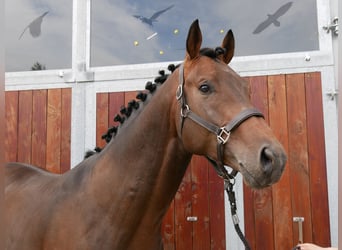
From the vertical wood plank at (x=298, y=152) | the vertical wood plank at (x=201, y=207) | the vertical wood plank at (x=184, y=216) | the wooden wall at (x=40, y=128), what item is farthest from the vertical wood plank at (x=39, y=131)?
the vertical wood plank at (x=298, y=152)

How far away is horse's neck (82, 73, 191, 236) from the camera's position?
5.30ft

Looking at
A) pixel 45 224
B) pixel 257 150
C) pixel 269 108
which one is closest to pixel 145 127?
pixel 257 150

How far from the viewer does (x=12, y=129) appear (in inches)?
117

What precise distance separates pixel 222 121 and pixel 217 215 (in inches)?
53.0

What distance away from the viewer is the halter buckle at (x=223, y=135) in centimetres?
142

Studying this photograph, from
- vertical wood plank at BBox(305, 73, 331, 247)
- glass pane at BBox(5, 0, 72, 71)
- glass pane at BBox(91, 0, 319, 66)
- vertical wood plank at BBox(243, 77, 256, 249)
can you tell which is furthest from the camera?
glass pane at BBox(5, 0, 72, 71)

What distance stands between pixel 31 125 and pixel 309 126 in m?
2.35

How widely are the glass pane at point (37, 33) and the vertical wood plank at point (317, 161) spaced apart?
7.01ft

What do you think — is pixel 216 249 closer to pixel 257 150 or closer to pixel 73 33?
pixel 257 150

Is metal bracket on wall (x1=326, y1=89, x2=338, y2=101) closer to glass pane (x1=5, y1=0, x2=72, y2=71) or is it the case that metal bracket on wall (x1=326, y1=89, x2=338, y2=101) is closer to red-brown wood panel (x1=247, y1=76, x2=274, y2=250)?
red-brown wood panel (x1=247, y1=76, x2=274, y2=250)

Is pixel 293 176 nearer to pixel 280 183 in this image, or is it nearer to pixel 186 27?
pixel 280 183

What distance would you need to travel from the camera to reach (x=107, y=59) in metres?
2.93

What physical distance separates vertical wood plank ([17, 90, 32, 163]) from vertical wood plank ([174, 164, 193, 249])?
1.40 metres

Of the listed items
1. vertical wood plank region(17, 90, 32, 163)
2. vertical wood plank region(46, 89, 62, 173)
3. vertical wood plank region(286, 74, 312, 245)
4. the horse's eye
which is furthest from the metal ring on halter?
vertical wood plank region(17, 90, 32, 163)
